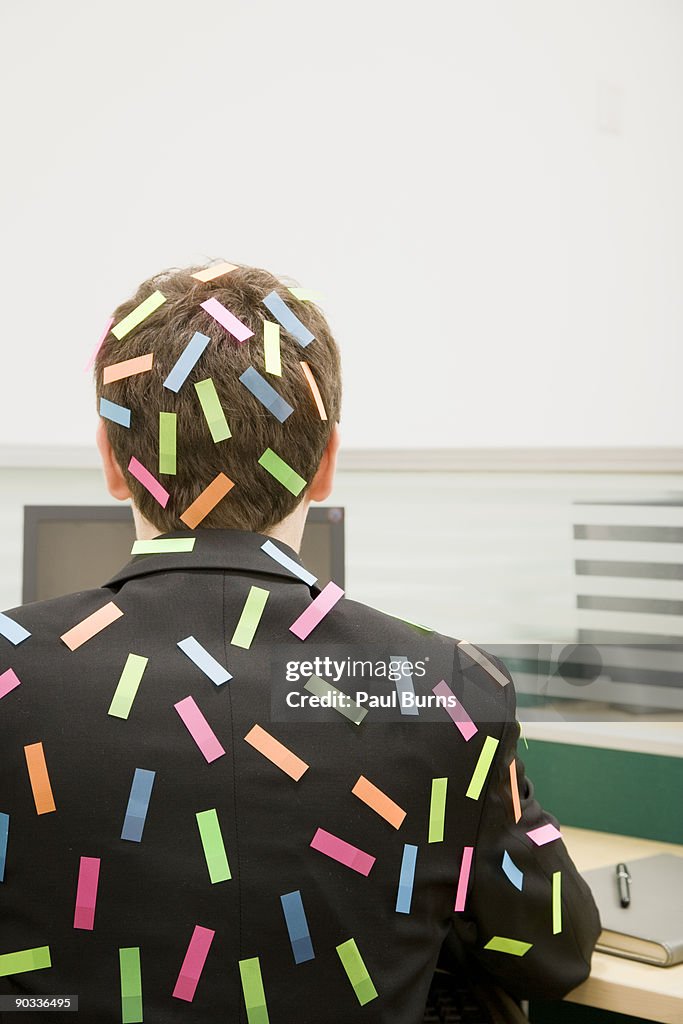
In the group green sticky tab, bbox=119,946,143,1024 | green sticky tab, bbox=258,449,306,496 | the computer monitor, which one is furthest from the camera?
the computer monitor

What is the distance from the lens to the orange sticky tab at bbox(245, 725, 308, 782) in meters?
0.80

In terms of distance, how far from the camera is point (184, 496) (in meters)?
0.88

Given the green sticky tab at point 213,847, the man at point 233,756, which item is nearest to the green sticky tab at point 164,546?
the man at point 233,756

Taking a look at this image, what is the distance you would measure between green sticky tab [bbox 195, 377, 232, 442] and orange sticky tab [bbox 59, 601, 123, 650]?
174 millimetres

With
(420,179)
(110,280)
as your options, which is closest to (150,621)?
(110,280)

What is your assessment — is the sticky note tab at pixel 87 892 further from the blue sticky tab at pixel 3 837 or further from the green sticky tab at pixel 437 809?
the green sticky tab at pixel 437 809

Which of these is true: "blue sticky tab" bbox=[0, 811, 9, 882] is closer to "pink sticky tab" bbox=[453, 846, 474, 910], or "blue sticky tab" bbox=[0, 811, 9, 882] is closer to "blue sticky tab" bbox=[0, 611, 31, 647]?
"blue sticky tab" bbox=[0, 611, 31, 647]

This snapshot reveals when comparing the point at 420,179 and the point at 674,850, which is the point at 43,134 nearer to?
the point at 420,179

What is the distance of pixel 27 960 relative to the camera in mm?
795

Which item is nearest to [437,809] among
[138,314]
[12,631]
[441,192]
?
[12,631]

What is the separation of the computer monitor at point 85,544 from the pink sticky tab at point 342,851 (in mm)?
737

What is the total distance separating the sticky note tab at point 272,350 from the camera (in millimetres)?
902

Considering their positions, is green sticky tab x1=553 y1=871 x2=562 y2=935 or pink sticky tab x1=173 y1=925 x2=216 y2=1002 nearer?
pink sticky tab x1=173 y1=925 x2=216 y2=1002

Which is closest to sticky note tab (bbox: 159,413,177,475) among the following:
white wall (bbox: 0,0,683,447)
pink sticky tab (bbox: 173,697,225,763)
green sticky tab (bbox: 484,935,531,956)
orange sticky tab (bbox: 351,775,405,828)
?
pink sticky tab (bbox: 173,697,225,763)
